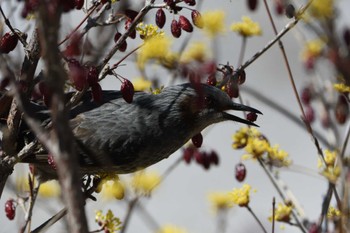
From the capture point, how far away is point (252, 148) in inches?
145

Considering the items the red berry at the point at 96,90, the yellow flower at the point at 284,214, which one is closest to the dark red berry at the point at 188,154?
the yellow flower at the point at 284,214

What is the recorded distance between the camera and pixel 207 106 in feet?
13.9

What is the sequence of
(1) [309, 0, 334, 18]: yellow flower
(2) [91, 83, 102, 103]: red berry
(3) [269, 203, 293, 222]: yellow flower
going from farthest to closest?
(3) [269, 203, 293, 222]: yellow flower
(2) [91, 83, 102, 103]: red berry
(1) [309, 0, 334, 18]: yellow flower

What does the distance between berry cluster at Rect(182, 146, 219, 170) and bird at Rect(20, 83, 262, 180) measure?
19 cm

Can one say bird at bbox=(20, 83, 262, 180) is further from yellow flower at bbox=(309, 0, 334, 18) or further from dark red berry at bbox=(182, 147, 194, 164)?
yellow flower at bbox=(309, 0, 334, 18)

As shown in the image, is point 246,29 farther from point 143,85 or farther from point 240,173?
point 240,173

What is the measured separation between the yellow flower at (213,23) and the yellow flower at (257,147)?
64 cm

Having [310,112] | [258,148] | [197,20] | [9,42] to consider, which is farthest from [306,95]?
[9,42]

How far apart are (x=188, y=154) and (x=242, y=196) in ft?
3.67

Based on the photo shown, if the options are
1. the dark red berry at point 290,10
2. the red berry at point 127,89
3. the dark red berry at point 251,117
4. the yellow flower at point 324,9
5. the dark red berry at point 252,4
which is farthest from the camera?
the dark red berry at point 251,117

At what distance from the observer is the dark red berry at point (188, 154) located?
15.0 feet

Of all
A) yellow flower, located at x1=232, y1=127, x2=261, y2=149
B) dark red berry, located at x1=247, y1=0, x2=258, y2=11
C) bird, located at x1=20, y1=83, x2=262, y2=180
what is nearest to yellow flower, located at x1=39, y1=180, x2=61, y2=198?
bird, located at x1=20, y1=83, x2=262, y2=180

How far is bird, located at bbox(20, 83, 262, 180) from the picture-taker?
4.23m

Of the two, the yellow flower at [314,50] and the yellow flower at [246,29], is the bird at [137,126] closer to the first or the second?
the yellow flower at [246,29]
